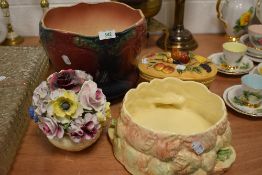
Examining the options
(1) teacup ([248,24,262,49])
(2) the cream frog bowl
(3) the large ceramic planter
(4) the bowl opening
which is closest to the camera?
(2) the cream frog bowl

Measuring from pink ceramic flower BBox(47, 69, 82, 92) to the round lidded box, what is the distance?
19 cm

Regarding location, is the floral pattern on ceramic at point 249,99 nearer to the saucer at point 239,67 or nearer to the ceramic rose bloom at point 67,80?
the saucer at point 239,67

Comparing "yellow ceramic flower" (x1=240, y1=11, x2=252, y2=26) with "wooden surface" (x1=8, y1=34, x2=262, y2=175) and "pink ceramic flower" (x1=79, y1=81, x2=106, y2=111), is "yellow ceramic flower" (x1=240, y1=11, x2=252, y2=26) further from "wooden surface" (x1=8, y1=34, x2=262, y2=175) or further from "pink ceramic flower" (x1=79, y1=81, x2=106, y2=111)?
"pink ceramic flower" (x1=79, y1=81, x2=106, y2=111)

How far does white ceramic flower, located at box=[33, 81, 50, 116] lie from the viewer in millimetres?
552

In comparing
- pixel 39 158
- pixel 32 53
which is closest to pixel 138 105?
pixel 39 158

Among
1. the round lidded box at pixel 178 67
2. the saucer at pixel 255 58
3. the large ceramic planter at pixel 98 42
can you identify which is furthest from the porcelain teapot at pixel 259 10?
the large ceramic planter at pixel 98 42

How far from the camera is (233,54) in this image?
0.81 metres

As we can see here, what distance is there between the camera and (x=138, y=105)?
637 mm

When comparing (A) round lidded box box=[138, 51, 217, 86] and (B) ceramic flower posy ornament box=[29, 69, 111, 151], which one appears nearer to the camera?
(B) ceramic flower posy ornament box=[29, 69, 111, 151]

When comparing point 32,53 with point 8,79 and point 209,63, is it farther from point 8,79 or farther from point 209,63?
point 209,63

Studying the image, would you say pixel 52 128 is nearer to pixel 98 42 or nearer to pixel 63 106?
pixel 63 106

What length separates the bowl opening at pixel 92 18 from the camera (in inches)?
29.9

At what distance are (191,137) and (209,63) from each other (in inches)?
11.6

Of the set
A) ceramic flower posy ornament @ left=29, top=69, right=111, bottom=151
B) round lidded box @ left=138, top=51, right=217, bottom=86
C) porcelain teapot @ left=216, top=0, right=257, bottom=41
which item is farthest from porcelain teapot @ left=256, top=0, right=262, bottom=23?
ceramic flower posy ornament @ left=29, top=69, right=111, bottom=151
